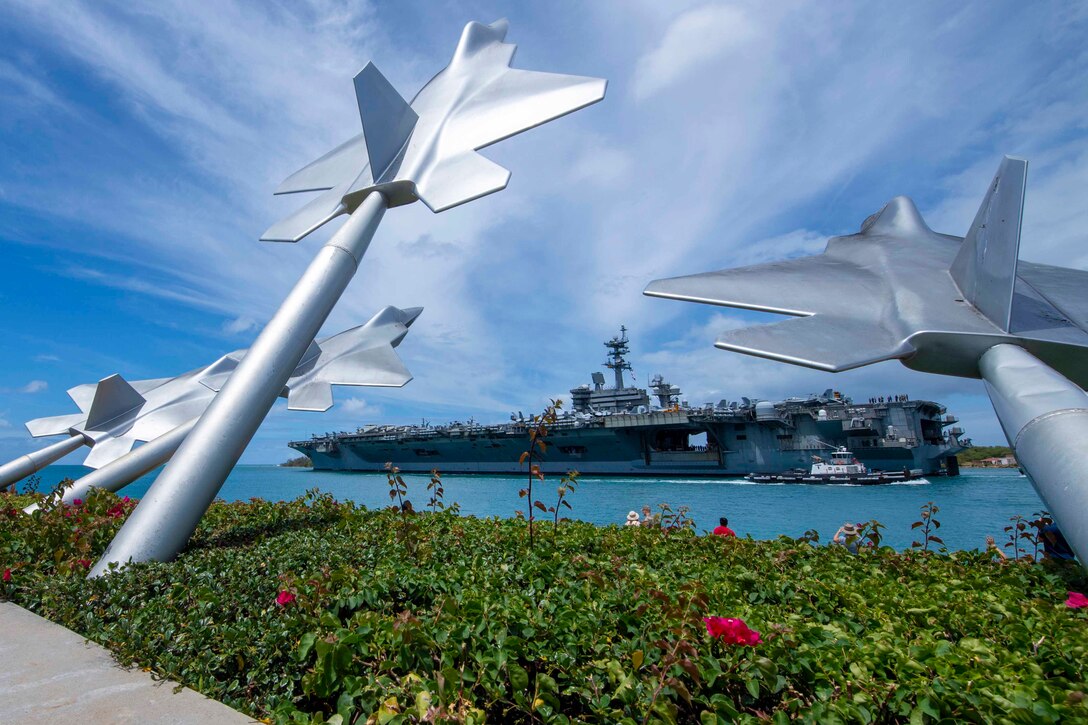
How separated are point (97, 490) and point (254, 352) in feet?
9.71

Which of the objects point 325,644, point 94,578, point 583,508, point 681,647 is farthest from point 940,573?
point 583,508

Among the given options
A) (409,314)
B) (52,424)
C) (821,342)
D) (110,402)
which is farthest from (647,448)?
(821,342)

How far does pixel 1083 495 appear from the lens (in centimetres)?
281

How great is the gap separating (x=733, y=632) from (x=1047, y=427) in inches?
96.2

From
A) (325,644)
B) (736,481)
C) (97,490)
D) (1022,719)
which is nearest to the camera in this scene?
(1022,719)

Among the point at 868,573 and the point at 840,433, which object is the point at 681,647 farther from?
the point at 840,433

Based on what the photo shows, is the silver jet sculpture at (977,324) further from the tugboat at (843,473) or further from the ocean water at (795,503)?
the tugboat at (843,473)

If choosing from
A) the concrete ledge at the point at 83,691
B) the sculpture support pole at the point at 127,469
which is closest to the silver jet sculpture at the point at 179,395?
the sculpture support pole at the point at 127,469

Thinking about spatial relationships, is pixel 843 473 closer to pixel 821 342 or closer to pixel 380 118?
pixel 380 118

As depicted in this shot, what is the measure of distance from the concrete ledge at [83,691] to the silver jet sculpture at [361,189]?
57.1 inches

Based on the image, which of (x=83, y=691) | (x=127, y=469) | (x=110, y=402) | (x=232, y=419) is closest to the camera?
(x=83, y=691)

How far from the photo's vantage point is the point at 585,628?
2.32 meters

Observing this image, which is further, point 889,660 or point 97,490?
point 97,490

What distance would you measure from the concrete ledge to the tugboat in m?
34.8
